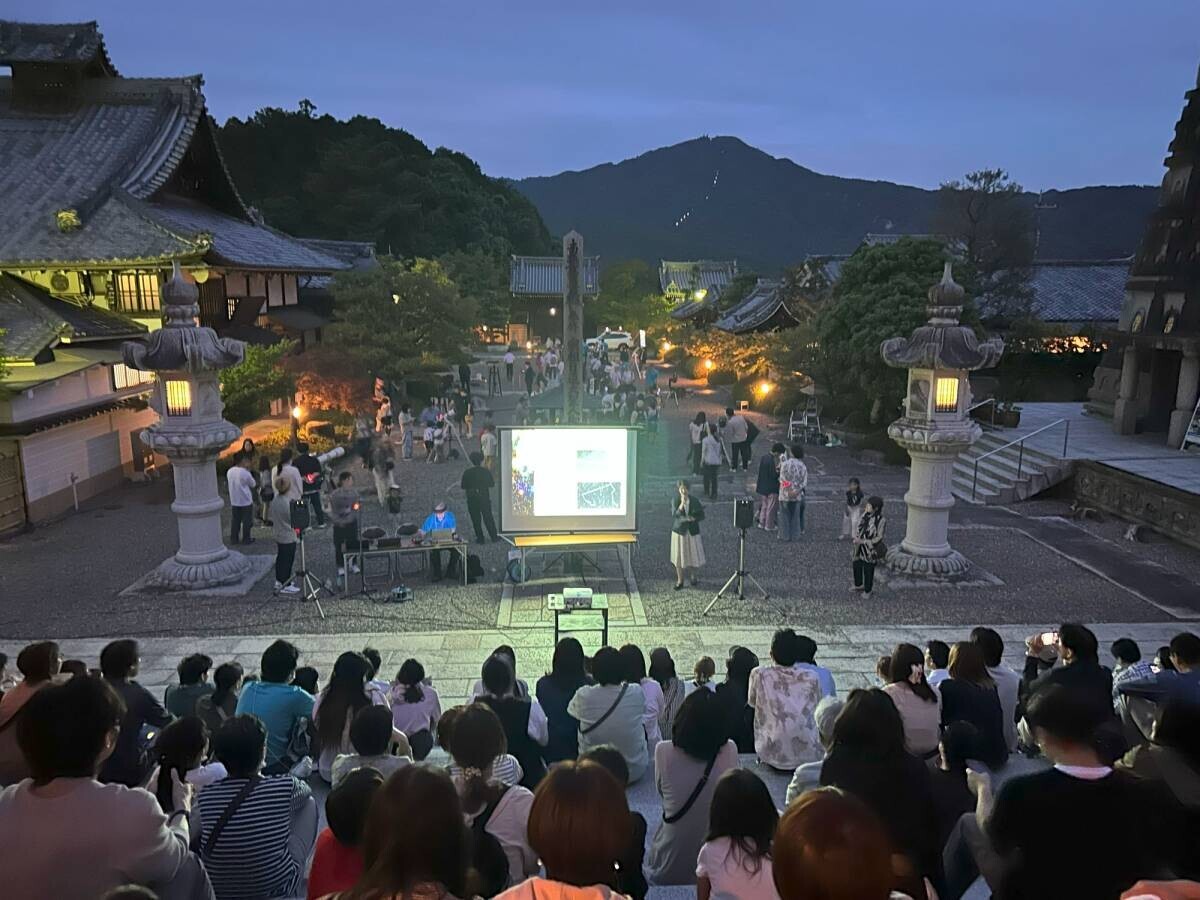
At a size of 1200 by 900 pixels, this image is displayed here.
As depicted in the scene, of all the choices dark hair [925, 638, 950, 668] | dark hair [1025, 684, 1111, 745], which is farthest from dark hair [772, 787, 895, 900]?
dark hair [925, 638, 950, 668]

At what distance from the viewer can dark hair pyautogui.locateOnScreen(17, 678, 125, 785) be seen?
9.37 feet

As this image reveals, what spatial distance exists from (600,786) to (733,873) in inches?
36.5

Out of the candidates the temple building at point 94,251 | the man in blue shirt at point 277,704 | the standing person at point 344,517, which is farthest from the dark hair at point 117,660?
the temple building at point 94,251

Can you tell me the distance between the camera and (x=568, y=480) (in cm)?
1162

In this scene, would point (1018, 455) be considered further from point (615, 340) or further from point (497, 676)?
point (615, 340)

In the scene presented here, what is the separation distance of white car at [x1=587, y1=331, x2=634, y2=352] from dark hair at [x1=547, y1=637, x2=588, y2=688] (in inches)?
1460

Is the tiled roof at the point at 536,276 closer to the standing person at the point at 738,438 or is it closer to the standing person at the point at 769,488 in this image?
the standing person at the point at 738,438

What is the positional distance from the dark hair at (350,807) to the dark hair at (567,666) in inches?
104

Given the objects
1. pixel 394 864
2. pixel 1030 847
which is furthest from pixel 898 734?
pixel 394 864

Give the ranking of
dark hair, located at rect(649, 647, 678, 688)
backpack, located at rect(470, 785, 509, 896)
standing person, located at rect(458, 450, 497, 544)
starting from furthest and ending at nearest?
1. standing person, located at rect(458, 450, 497, 544)
2. dark hair, located at rect(649, 647, 678, 688)
3. backpack, located at rect(470, 785, 509, 896)

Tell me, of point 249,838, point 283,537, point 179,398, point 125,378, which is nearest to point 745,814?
point 249,838

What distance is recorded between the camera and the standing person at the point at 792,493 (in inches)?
524

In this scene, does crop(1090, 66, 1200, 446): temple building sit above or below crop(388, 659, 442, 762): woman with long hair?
above

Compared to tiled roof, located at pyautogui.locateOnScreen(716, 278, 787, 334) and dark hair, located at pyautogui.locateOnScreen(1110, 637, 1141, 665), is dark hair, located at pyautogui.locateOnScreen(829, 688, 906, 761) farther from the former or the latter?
tiled roof, located at pyautogui.locateOnScreen(716, 278, 787, 334)
